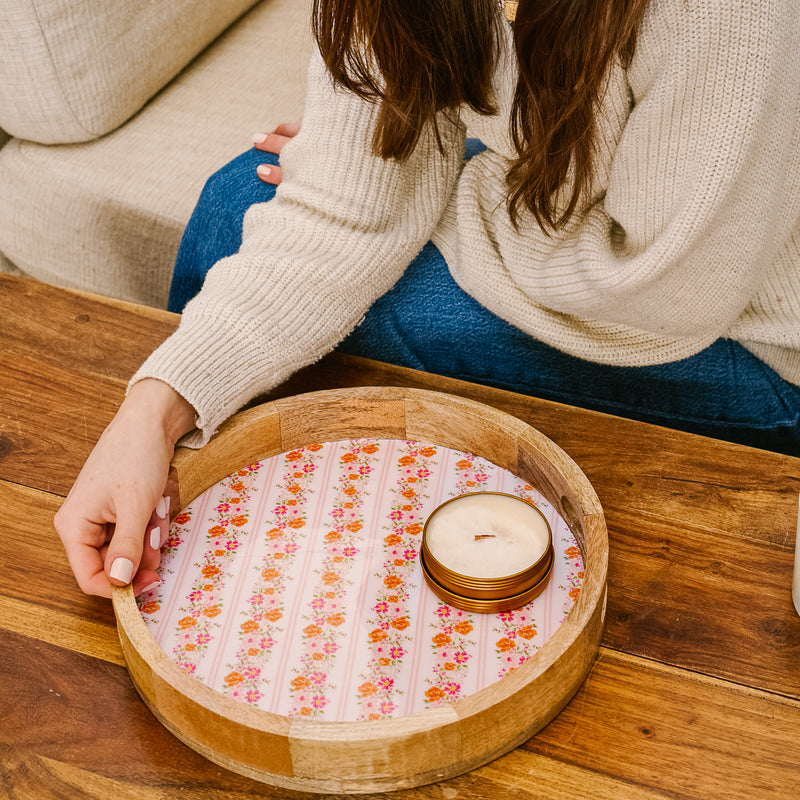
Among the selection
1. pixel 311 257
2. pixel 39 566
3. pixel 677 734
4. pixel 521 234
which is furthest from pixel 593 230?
pixel 39 566

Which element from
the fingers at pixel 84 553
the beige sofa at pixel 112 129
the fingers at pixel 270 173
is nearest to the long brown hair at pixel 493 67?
the fingers at pixel 270 173

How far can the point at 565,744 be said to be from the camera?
670 millimetres

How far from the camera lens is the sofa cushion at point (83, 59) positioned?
1.41 m

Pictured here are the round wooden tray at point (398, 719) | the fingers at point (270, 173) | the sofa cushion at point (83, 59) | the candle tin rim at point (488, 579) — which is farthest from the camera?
the sofa cushion at point (83, 59)

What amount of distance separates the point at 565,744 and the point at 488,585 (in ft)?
0.41

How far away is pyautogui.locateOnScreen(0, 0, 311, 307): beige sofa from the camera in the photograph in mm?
1459

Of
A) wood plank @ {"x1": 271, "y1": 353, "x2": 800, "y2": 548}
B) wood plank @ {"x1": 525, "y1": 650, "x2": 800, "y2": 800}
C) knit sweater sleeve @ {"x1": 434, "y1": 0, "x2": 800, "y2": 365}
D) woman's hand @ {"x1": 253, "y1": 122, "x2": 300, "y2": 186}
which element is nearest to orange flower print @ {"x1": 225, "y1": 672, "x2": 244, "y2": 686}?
wood plank @ {"x1": 525, "y1": 650, "x2": 800, "y2": 800}

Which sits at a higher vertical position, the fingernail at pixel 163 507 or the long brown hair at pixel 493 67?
the long brown hair at pixel 493 67

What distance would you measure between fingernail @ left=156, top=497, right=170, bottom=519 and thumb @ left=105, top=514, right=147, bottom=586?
3 centimetres

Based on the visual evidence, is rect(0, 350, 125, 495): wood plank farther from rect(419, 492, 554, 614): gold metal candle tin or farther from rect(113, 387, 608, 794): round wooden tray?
rect(419, 492, 554, 614): gold metal candle tin

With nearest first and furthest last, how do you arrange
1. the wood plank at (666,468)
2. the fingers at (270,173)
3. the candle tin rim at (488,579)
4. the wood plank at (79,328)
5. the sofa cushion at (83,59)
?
1. the candle tin rim at (488,579)
2. the wood plank at (666,468)
3. the wood plank at (79,328)
4. the fingers at (270,173)
5. the sofa cushion at (83,59)

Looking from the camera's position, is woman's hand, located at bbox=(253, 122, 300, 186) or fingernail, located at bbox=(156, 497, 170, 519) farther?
woman's hand, located at bbox=(253, 122, 300, 186)

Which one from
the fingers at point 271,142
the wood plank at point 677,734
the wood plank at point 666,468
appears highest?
the fingers at point 271,142

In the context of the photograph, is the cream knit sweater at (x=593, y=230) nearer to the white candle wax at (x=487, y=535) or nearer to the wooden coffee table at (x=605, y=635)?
the wooden coffee table at (x=605, y=635)
